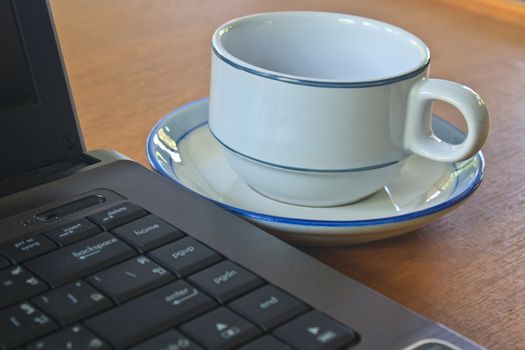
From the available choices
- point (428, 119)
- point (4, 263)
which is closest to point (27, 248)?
point (4, 263)

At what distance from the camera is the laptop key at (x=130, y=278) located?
1.20ft

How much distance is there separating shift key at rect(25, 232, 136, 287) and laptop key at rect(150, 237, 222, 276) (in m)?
0.01

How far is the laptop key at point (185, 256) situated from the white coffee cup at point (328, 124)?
0.10 m

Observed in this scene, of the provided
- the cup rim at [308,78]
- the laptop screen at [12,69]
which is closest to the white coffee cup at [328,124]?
the cup rim at [308,78]

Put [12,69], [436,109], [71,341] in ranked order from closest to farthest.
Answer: [71,341], [12,69], [436,109]

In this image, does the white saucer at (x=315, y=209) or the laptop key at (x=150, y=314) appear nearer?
the laptop key at (x=150, y=314)

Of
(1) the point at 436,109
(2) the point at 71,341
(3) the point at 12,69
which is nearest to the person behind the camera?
(2) the point at 71,341

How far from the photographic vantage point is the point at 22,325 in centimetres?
34

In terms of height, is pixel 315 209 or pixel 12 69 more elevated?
pixel 12 69

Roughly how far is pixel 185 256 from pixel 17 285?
0.07 m

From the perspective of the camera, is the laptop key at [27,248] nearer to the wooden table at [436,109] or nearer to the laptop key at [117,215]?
the laptop key at [117,215]

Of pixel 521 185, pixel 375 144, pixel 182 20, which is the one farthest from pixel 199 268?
pixel 182 20

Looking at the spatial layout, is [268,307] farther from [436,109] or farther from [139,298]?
[436,109]

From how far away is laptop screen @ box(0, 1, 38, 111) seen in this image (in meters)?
0.45
